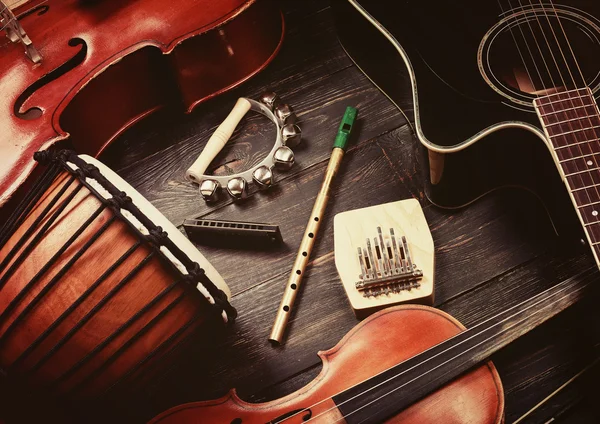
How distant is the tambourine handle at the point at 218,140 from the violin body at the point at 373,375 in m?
0.69

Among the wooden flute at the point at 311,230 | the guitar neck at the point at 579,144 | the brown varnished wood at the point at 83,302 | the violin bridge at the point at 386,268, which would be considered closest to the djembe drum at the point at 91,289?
the brown varnished wood at the point at 83,302

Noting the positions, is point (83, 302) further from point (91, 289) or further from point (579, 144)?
point (579, 144)

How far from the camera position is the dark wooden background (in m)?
1.44

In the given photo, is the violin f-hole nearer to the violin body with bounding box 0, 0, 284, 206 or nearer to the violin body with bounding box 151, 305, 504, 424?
the violin body with bounding box 0, 0, 284, 206

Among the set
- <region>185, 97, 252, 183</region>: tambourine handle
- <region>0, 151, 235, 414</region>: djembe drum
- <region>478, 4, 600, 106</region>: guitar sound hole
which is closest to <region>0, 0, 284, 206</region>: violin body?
<region>185, 97, 252, 183</region>: tambourine handle

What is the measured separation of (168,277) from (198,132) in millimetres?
766

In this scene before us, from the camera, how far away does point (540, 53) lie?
1.47 m

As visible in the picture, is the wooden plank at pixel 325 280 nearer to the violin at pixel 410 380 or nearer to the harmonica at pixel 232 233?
the harmonica at pixel 232 233

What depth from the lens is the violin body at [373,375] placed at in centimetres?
121

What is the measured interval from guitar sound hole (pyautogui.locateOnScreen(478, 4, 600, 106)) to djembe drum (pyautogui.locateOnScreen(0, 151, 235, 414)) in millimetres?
914

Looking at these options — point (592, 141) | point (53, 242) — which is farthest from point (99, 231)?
point (592, 141)

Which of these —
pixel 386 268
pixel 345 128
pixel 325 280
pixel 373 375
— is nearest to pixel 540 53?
pixel 345 128

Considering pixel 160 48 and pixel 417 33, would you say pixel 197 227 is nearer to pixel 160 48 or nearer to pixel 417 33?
pixel 160 48

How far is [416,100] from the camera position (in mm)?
1491
